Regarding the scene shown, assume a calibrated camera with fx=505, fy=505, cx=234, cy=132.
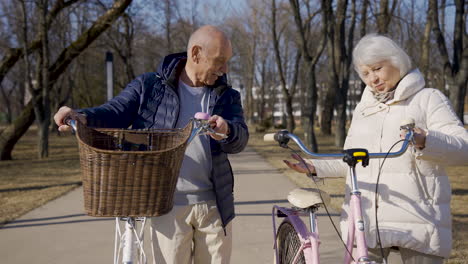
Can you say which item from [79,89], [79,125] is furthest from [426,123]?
[79,89]

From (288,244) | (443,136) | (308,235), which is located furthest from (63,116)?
(443,136)

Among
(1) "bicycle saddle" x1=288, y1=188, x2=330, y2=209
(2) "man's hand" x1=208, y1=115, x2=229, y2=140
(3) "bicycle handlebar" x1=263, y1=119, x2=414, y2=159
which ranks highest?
(2) "man's hand" x1=208, y1=115, x2=229, y2=140

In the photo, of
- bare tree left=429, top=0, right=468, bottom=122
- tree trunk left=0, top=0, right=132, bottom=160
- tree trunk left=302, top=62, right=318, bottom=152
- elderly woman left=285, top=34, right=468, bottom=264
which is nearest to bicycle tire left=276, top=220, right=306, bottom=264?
elderly woman left=285, top=34, right=468, bottom=264

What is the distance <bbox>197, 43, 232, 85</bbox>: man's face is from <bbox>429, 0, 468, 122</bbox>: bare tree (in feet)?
39.5

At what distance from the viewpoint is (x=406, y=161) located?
268 cm

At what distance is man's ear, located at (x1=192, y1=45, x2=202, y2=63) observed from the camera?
2844 mm

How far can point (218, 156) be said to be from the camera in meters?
2.96

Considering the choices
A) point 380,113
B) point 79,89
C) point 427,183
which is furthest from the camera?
point 79,89

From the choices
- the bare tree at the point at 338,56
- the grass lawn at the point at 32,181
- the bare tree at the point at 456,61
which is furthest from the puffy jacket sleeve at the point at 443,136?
the bare tree at the point at 338,56

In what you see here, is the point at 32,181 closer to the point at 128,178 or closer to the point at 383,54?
the point at 128,178

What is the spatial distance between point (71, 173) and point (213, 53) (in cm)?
1103

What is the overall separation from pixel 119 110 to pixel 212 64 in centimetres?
59

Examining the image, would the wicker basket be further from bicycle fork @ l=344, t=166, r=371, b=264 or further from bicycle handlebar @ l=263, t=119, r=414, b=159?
bicycle fork @ l=344, t=166, r=371, b=264

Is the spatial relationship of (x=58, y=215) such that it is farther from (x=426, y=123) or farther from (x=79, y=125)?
(x=426, y=123)
